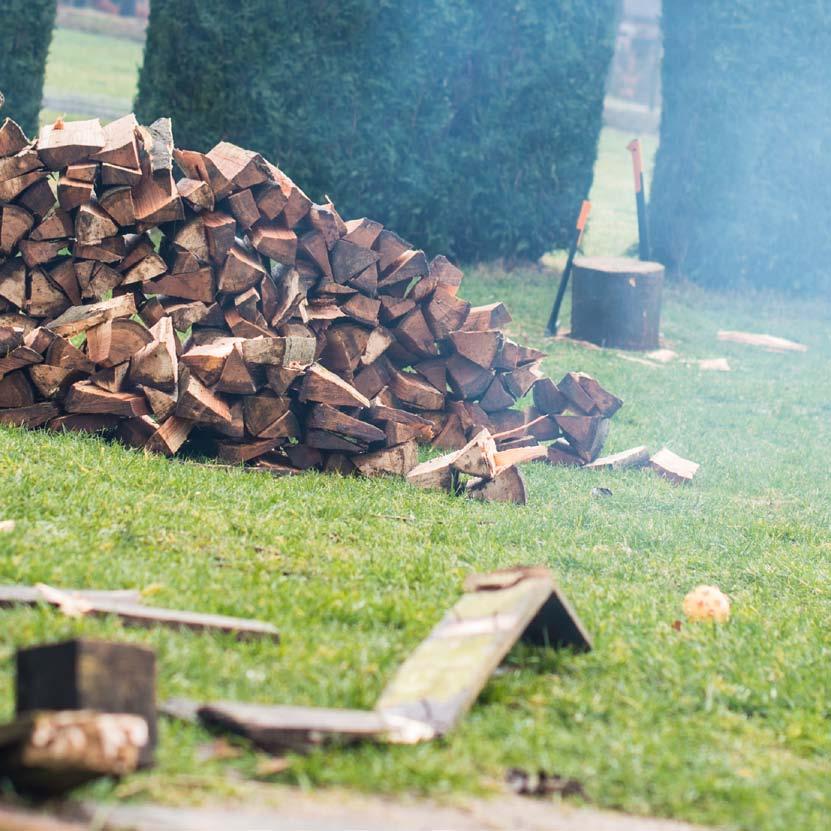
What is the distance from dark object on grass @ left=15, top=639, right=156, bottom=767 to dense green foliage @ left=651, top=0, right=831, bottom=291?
12.3 meters

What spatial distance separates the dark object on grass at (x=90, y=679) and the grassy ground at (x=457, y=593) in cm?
16

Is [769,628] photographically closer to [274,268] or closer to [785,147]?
[274,268]

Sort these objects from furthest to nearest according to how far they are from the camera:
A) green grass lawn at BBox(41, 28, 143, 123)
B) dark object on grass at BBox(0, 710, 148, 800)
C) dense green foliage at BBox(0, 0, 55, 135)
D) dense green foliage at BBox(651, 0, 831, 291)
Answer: green grass lawn at BBox(41, 28, 143, 123), dense green foliage at BBox(651, 0, 831, 291), dense green foliage at BBox(0, 0, 55, 135), dark object on grass at BBox(0, 710, 148, 800)

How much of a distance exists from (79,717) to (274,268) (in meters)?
4.31

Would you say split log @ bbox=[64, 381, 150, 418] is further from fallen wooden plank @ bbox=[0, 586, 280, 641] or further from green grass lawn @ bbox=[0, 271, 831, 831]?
fallen wooden plank @ bbox=[0, 586, 280, 641]

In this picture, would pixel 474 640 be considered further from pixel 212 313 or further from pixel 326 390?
pixel 212 313

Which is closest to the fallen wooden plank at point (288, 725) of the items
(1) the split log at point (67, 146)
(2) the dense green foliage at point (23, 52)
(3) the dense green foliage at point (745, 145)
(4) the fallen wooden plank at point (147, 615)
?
(4) the fallen wooden plank at point (147, 615)

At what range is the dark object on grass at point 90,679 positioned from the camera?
2619 mm

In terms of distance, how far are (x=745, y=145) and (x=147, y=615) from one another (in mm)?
11972

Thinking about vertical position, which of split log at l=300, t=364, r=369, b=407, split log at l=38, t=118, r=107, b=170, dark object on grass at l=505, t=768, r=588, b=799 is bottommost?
dark object on grass at l=505, t=768, r=588, b=799

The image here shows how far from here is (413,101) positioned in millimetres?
11875

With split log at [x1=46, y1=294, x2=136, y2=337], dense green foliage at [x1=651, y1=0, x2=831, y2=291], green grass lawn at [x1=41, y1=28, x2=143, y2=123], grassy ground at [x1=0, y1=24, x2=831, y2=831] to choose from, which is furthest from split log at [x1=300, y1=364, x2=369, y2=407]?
green grass lawn at [x1=41, y1=28, x2=143, y2=123]

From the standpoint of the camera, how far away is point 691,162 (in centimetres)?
1390

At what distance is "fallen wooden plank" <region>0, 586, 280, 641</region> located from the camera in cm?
351
